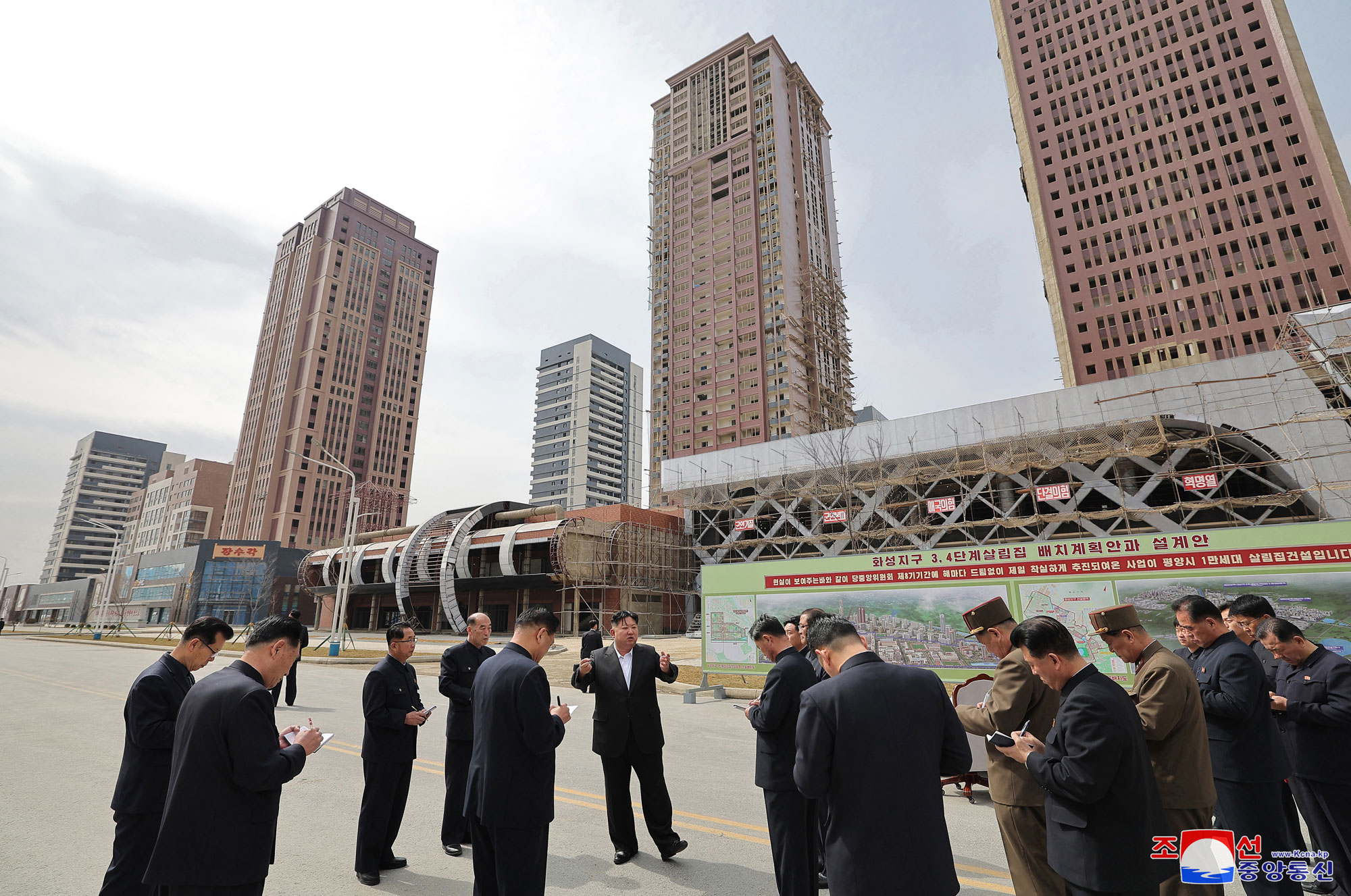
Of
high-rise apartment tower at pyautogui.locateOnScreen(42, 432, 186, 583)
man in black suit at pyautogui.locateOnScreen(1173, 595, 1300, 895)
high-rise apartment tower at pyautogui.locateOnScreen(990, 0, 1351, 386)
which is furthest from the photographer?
high-rise apartment tower at pyautogui.locateOnScreen(42, 432, 186, 583)

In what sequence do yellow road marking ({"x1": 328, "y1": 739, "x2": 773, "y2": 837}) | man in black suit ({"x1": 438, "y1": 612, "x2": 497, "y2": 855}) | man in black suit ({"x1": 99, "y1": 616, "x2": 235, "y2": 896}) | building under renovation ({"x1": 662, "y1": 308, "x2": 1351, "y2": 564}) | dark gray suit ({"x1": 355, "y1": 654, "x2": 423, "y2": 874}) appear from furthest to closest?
1. building under renovation ({"x1": 662, "y1": 308, "x2": 1351, "y2": 564})
2. yellow road marking ({"x1": 328, "y1": 739, "x2": 773, "y2": 837})
3. man in black suit ({"x1": 438, "y1": 612, "x2": 497, "y2": 855})
4. dark gray suit ({"x1": 355, "y1": 654, "x2": 423, "y2": 874})
5. man in black suit ({"x1": 99, "y1": 616, "x2": 235, "y2": 896})

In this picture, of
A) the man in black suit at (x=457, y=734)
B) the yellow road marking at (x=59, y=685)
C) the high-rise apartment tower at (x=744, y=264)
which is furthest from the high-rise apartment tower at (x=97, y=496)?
the man in black suit at (x=457, y=734)

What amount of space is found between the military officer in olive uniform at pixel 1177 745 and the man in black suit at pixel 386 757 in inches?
202

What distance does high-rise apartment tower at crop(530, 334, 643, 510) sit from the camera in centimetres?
12675

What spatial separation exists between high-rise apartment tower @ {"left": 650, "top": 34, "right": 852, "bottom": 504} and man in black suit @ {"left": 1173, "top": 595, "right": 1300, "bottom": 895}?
199ft

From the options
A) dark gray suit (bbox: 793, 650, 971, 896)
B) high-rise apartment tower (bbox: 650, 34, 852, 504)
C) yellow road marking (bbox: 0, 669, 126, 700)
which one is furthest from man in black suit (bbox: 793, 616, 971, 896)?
high-rise apartment tower (bbox: 650, 34, 852, 504)

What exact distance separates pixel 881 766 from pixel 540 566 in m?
43.1

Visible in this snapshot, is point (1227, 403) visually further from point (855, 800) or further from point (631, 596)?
point (855, 800)

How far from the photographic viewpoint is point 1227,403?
30734 mm

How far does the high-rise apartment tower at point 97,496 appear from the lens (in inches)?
5246

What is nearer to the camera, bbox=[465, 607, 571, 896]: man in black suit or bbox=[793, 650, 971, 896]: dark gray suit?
bbox=[793, 650, 971, 896]: dark gray suit

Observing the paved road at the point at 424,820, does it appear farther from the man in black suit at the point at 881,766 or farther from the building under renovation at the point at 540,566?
the building under renovation at the point at 540,566

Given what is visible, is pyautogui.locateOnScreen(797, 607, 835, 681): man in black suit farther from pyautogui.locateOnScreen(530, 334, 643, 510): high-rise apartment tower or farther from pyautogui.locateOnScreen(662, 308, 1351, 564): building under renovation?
pyautogui.locateOnScreen(530, 334, 643, 510): high-rise apartment tower

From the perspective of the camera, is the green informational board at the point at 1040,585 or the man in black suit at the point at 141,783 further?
the green informational board at the point at 1040,585
